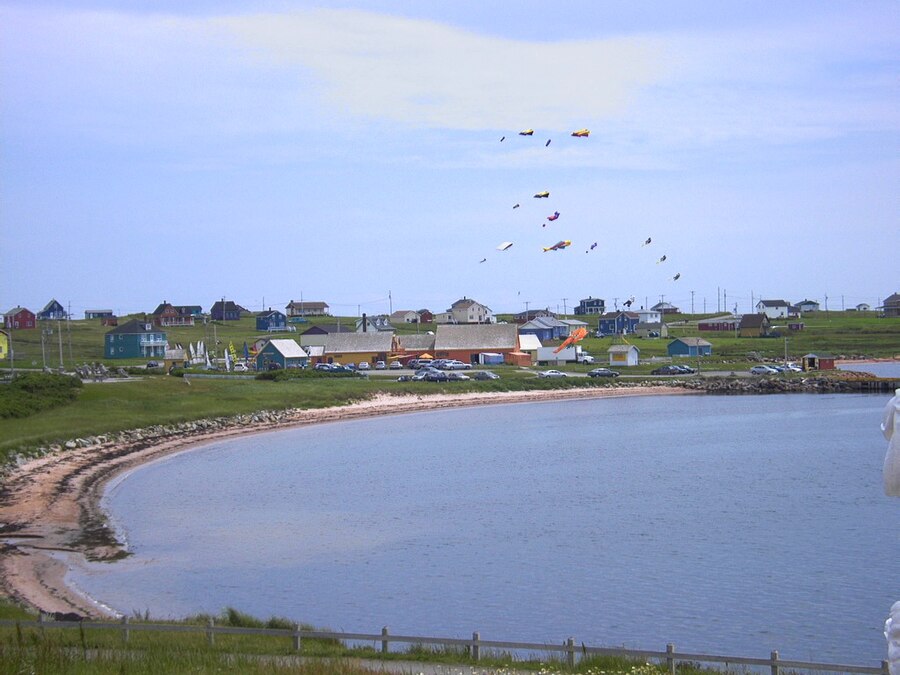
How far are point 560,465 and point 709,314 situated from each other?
13696cm

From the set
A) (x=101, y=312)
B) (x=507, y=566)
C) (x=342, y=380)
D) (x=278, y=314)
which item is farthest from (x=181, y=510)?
(x=101, y=312)

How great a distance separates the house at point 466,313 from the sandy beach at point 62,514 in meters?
87.4

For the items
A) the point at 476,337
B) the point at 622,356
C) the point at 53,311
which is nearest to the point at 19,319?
the point at 53,311

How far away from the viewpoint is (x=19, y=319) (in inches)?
4963

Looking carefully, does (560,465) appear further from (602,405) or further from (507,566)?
(602,405)

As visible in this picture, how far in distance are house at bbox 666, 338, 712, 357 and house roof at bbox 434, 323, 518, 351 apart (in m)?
18.7

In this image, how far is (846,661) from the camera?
1945cm

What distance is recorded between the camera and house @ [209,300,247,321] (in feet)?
517

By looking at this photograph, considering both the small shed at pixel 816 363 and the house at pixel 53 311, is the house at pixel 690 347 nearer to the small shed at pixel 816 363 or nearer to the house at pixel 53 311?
the small shed at pixel 816 363

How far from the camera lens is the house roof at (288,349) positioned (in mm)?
90750

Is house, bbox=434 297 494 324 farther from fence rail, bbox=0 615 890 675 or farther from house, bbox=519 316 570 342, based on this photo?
fence rail, bbox=0 615 890 675

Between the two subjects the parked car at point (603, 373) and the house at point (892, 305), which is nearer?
the parked car at point (603, 373)

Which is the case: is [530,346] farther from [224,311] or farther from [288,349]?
[224,311]

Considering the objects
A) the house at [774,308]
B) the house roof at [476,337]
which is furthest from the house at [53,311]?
the house at [774,308]
